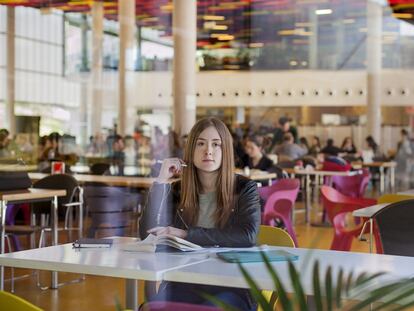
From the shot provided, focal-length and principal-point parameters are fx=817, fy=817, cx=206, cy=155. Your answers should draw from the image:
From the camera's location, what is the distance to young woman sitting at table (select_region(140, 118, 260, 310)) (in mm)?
3070

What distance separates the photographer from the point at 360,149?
15.2 meters

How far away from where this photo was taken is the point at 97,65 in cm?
1384

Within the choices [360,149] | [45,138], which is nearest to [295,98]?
[360,149]

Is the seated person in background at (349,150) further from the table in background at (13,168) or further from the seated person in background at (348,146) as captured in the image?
the table in background at (13,168)

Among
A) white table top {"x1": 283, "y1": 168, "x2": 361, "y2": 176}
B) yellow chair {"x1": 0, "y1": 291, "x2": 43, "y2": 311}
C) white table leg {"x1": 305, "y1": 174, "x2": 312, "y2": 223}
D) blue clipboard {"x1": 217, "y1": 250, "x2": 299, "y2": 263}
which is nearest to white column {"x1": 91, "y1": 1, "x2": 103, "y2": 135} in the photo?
white table top {"x1": 283, "y1": 168, "x2": 361, "y2": 176}

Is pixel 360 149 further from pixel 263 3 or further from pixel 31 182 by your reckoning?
pixel 31 182

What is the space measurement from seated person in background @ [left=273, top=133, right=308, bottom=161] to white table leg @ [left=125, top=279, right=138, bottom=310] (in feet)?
30.4

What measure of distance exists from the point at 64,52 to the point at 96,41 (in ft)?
1.95

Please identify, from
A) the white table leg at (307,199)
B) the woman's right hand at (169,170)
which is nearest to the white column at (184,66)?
the white table leg at (307,199)

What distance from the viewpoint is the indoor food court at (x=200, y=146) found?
284cm

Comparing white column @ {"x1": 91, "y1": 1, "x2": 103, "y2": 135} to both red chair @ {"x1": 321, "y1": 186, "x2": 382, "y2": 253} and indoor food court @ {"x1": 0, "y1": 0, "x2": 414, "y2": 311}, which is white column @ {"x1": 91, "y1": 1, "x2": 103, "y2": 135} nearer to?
indoor food court @ {"x1": 0, "y1": 0, "x2": 414, "y2": 311}

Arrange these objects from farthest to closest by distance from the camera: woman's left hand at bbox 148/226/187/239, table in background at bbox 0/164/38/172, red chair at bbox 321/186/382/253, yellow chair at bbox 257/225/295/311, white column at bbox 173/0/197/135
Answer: white column at bbox 173/0/197/135 → table in background at bbox 0/164/38/172 → red chair at bbox 321/186/382/253 → yellow chair at bbox 257/225/295/311 → woman's left hand at bbox 148/226/187/239

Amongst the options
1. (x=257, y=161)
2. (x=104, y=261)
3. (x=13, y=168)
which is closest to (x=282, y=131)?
(x=257, y=161)

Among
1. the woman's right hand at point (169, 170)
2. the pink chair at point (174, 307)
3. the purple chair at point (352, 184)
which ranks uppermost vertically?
the woman's right hand at point (169, 170)
